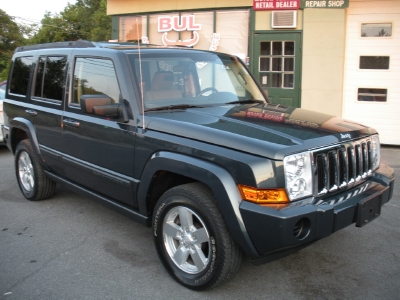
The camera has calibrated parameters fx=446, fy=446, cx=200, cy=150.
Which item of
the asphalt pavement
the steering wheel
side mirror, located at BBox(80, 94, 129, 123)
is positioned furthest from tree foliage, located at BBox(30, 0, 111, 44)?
side mirror, located at BBox(80, 94, 129, 123)

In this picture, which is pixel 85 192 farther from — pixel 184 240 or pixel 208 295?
pixel 208 295

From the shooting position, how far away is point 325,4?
31.9 ft

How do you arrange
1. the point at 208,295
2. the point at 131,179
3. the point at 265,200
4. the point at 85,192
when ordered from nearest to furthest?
the point at 265,200, the point at 208,295, the point at 131,179, the point at 85,192

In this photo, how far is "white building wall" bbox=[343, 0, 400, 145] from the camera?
30.8 feet

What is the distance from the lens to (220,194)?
3014mm

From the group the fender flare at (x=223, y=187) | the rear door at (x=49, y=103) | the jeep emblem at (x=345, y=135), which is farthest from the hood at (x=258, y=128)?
the rear door at (x=49, y=103)

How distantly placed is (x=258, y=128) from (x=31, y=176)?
136 inches

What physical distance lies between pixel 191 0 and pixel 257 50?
2.12 meters

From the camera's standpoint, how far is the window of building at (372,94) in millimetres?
9641

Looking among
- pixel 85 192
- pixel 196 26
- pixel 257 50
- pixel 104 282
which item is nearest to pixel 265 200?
pixel 104 282

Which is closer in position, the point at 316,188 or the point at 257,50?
the point at 316,188

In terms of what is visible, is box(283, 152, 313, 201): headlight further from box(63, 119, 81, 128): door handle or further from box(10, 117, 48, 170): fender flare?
box(10, 117, 48, 170): fender flare

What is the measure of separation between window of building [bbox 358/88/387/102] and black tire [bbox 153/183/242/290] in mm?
7510

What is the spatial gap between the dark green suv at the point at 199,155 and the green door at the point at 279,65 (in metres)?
5.73
